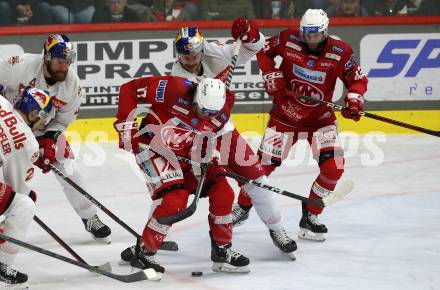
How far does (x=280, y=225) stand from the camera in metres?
6.11

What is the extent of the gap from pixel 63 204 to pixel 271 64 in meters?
1.77

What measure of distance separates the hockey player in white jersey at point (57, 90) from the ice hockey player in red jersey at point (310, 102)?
3.38 feet

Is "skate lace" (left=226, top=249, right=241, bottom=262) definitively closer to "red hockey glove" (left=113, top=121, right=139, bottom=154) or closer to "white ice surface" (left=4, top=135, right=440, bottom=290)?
"white ice surface" (left=4, top=135, right=440, bottom=290)

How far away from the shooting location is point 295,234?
6.64 meters

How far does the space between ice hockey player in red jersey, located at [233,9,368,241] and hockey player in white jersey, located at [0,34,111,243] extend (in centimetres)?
103

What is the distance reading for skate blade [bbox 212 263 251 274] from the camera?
5.74m

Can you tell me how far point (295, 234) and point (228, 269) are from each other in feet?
3.24

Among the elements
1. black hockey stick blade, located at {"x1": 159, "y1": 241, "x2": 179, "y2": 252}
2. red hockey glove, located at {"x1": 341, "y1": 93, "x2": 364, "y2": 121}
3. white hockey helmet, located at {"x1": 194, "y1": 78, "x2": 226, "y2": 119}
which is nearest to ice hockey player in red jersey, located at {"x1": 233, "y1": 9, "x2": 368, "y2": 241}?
red hockey glove, located at {"x1": 341, "y1": 93, "x2": 364, "y2": 121}

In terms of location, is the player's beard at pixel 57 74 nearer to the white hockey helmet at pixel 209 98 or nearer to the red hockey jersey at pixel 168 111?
the red hockey jersey at pixel 168 111

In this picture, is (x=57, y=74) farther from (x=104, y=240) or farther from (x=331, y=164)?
(x=331, y=164)

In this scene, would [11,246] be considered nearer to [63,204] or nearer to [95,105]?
[63,204]

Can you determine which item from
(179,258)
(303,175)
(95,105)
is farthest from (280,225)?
(95,105)

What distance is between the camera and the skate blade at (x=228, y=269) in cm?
574

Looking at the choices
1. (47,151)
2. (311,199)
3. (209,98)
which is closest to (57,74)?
(47,151)
